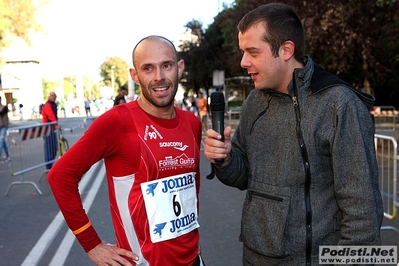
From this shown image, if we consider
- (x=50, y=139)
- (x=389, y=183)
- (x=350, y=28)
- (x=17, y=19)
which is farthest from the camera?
(x=17, y=19)

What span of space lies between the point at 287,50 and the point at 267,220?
79 centimetres

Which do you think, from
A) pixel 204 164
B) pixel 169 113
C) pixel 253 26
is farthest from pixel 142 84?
pixel 204 164

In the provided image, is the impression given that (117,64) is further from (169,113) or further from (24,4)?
(169,113)

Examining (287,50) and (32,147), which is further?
(32,147)

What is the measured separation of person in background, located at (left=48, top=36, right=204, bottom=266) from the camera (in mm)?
2207

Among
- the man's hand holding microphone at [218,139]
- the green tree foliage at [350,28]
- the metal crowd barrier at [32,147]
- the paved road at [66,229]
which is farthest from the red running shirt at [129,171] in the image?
the green tree foliage at [350,28]

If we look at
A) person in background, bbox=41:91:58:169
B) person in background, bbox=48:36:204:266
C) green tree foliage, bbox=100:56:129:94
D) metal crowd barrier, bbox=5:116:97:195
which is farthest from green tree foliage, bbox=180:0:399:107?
green tree foliage, bbox=100:56:129:94

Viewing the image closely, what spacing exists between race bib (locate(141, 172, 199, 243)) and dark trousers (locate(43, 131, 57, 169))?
901 cm

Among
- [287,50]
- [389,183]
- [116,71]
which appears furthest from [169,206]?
[116,71]

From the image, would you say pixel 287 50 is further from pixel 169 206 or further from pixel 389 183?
pixel 389 183

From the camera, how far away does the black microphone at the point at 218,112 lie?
2.10 metres

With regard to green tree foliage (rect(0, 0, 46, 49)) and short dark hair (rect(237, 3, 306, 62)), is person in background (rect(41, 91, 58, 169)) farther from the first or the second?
green tree foliage (rect(0, 0, 46, 49))

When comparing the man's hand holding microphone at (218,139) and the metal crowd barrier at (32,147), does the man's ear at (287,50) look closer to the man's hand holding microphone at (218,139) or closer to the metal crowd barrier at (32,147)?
the man's hand holding microphone at (218,139)

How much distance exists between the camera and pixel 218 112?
2.16 meters
